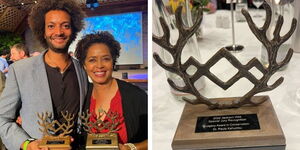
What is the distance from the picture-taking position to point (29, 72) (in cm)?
91

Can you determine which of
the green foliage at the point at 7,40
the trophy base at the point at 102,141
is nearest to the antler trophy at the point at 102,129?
the trophy base at the point at 102,141

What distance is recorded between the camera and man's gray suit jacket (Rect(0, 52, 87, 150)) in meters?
0.90

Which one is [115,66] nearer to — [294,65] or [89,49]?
[89,49]

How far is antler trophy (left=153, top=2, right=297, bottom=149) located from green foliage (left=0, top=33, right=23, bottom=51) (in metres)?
0.32

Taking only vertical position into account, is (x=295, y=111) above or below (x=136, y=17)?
below

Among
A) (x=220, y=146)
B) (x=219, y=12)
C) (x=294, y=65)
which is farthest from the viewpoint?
(x=219, y=12)

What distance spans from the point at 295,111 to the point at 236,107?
Answer: 190 mm

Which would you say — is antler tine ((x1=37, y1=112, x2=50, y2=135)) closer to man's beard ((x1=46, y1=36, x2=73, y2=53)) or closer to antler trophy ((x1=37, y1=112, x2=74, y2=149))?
antler trophy ((x1=37, y1=112, x2=74, y2=149))

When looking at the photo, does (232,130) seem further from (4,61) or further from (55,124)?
(4,61)

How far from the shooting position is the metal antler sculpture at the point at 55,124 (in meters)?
0.89

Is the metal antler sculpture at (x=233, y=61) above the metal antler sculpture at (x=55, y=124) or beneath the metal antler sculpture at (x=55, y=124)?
above

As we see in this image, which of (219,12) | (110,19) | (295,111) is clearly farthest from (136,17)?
(219,12)

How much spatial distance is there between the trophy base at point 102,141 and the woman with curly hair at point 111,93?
0.06 feet

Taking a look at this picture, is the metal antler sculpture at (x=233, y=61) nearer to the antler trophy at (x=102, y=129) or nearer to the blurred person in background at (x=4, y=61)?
the antler trophy at (x=102, y=129)
